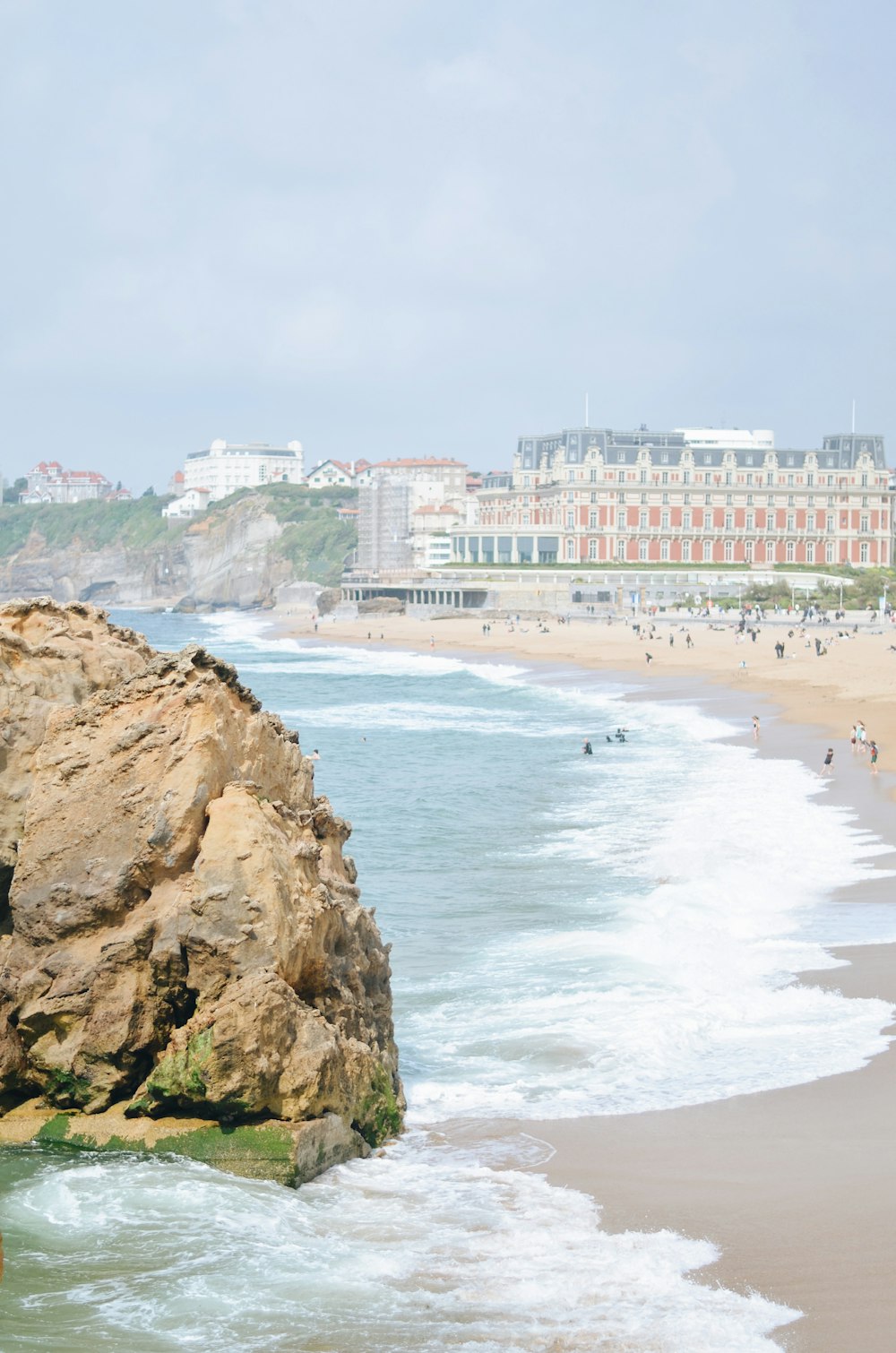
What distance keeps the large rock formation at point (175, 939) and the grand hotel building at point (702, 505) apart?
388 ft

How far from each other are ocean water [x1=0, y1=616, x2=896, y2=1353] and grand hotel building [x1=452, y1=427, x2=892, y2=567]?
100830 millimetres

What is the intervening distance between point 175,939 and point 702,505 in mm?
124141

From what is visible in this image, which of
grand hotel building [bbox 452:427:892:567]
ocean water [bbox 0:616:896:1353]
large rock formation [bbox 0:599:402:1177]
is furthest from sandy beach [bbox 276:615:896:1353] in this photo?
grand hotel building [bbox 452:427:892:567]

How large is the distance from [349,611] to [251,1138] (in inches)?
4792

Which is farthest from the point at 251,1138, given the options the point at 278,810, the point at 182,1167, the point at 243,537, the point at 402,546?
the point at 243,537

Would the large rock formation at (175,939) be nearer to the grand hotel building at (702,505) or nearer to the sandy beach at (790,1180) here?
the sandy beach at (790,1180)

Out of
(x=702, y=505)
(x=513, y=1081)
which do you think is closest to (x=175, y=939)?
(x=513, y=1081)

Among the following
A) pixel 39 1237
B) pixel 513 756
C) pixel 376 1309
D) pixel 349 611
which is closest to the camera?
pixel 376 1309

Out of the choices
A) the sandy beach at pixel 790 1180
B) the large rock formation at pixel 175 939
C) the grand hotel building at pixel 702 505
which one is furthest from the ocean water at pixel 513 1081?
the grand hotel building at pixel 702 505

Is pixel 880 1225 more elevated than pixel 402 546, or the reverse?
pixel 402 546

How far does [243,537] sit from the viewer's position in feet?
652

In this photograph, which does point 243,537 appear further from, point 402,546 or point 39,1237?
point 39,1237

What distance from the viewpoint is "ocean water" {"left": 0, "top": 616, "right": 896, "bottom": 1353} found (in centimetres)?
868

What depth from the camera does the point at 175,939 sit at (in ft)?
34.5
